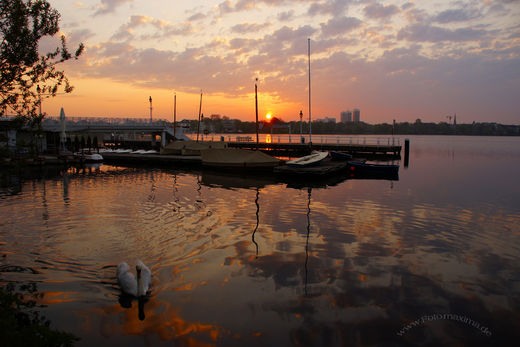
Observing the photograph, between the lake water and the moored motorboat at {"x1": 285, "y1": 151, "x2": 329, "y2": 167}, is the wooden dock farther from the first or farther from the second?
the lake water

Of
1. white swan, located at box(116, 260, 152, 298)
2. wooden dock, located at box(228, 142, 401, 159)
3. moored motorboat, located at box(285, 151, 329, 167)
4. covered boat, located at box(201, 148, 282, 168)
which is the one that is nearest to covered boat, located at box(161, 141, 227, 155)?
wooden dock, located at box(228, 142, 401, 159)

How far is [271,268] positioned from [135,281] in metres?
4.55

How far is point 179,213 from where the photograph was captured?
2025 centimetres

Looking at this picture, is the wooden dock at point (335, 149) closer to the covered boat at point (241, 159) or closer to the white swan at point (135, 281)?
the covered boat at point (241, 159)

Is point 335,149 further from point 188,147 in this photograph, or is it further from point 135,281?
point 135,281

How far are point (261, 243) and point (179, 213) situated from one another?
731 cm

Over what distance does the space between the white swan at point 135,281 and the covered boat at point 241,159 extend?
2970 centimetres

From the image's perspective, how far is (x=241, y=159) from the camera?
133 ft

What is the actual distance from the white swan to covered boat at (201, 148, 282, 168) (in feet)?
97.4

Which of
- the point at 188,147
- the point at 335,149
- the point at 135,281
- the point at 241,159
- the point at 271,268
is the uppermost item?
the point at 188,147

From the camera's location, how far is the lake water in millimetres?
8484

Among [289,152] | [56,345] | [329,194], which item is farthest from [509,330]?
[289,152]

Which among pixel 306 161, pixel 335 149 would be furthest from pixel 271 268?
pixel 335 149

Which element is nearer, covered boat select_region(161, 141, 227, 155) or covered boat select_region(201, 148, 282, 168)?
covered boat select_region(201, 148, 282, 168)
